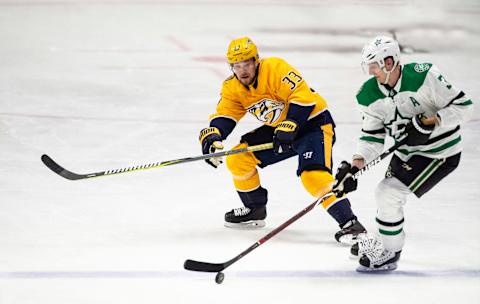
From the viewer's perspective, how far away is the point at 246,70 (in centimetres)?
465

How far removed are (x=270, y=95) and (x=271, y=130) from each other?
9.3 inches

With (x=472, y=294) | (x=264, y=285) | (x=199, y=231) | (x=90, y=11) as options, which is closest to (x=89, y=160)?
(x=199, y=231)

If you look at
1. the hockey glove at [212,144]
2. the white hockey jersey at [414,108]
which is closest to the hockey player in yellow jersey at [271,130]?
the hockey glove at [212,144]

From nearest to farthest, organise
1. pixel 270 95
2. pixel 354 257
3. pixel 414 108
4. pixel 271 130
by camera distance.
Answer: pixel 414 108 → pixel 354 257 → pixel 270 95 → pixel 271 130

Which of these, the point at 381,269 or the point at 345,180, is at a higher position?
the point at 345,180

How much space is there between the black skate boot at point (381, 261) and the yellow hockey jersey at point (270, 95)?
84 cm

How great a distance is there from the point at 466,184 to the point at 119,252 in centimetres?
204

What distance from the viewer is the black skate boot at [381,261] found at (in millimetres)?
4195

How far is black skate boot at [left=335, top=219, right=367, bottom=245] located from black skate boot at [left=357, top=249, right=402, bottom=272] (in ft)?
1.03

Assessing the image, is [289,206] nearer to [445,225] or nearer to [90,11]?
[445,225]

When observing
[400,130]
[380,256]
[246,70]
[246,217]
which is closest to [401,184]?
[400,130]

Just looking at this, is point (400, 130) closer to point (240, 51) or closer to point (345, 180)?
point (345, 180)

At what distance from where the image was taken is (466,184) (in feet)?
17.8

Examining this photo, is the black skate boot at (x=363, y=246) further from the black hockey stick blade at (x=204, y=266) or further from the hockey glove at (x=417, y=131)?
the black hockey stick blade at (x=204, y=266)
